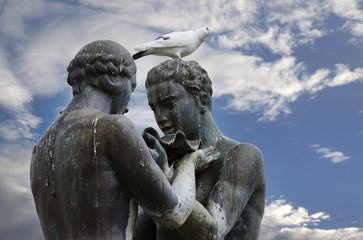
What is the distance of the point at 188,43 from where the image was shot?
35.4 ft

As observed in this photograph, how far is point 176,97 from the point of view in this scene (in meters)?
6.25

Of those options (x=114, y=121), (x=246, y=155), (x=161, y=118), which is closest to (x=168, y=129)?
(x=161, y=118)

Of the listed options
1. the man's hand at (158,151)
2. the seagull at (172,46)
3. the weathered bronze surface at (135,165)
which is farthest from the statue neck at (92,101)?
the seagull at (172,46)

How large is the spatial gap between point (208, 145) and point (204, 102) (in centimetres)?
50

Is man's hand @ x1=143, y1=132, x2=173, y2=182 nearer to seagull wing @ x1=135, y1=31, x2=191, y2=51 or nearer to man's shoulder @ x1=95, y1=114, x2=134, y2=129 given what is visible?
man's shoulder @ x1=95, y1=114, x2=134, y2=129

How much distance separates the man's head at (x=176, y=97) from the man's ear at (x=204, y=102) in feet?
0.11

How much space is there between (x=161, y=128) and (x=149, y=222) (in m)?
1.03

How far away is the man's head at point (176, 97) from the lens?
625 centimetres

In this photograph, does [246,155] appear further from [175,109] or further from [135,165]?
[135,165]

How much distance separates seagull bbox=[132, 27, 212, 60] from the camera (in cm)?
1055

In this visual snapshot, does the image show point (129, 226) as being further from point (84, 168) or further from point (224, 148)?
point (224, 148)

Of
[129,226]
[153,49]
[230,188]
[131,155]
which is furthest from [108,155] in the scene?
[153,49]

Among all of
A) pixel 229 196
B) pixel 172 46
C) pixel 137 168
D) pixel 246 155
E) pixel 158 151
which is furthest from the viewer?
pixel 172 46

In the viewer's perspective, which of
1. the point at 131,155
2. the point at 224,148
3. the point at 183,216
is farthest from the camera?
the point at 224,148
